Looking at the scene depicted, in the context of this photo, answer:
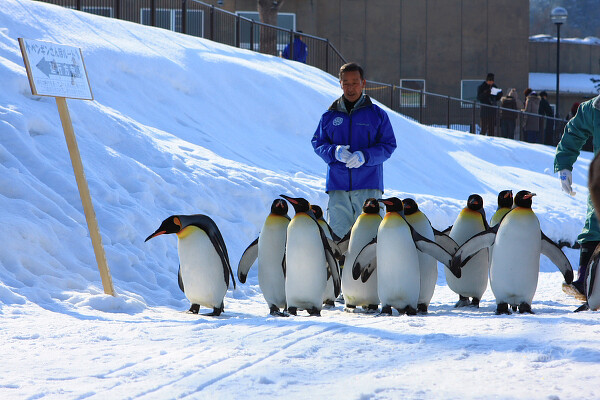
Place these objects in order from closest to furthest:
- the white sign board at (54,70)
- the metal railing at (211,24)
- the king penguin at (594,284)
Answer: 1. the king penguin at (594,284)
2. the white sign board at (54,70)
3. the metal railing at (211,24)

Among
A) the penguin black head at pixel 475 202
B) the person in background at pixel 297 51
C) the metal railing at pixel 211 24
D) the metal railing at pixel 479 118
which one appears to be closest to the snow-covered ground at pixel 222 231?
the penguin black head at pixel 475 202

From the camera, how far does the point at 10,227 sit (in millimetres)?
6738

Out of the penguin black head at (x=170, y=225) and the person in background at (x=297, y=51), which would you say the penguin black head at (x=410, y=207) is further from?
the person in background at (x=297, y=51)

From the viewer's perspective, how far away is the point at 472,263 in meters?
6.54

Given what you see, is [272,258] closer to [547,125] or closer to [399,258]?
[399,258]

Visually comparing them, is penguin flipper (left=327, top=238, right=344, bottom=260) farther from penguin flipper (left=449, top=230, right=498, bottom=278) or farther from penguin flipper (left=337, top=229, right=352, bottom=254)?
penguin flipper (left=449, top=230, right=498, bottom=278)

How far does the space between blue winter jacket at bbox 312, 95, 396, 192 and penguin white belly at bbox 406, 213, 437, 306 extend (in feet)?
1.93

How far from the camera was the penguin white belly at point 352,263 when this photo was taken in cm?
624

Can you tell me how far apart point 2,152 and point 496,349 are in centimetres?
547

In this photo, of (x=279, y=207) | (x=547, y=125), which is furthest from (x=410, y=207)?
(x=547, y=125)

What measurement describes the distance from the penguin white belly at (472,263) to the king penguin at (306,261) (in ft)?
3.74

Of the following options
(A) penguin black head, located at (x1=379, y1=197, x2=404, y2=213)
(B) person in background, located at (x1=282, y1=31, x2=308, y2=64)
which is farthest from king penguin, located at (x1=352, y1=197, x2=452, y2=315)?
(B) person in background, located at (x1=282, y1=31, x2=308, y2=64)

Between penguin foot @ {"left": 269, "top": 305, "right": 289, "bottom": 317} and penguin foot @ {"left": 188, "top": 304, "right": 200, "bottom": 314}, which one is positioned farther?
penguin foot @ {"left": 188, "top": 304, "right": 200, "bottom": 314}

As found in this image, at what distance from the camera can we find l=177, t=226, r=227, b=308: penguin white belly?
6.12 metres
